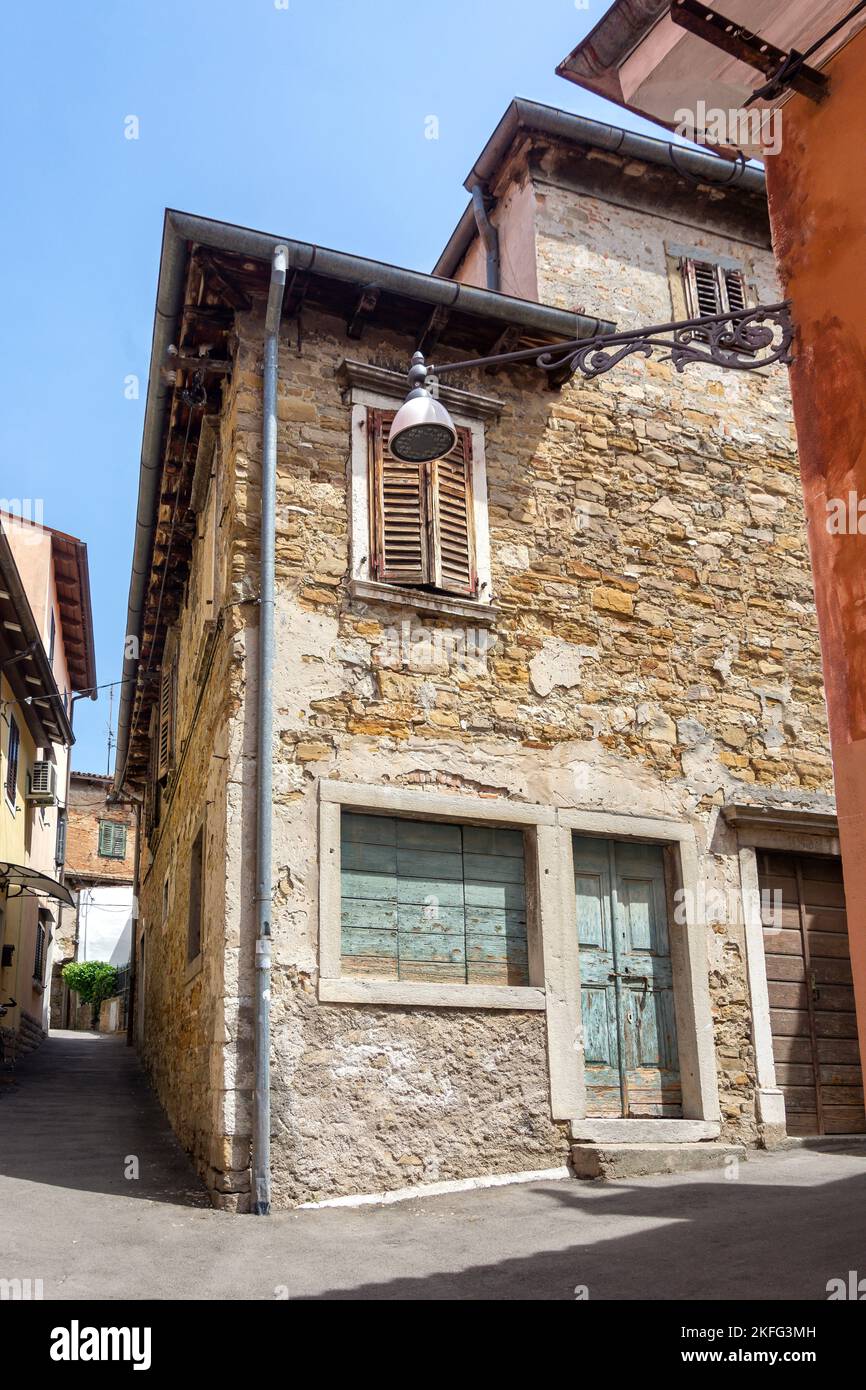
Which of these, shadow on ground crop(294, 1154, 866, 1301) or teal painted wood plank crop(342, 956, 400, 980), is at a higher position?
teal painted wood plank crop(342, 956, 400, 980)

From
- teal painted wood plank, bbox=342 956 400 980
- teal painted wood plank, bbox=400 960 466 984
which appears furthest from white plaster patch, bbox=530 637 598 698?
teal painted wood plank, bbox=342 956 400 980

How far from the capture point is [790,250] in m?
5.18

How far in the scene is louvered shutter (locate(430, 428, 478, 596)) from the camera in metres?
8.38

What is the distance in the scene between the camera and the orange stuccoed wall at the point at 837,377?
14.7 ft

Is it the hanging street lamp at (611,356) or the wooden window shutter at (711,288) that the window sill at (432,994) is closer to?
the hanging street lamp at (611,356)

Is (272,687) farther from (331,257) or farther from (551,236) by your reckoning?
(551,236)

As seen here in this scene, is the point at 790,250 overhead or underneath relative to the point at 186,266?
underneath

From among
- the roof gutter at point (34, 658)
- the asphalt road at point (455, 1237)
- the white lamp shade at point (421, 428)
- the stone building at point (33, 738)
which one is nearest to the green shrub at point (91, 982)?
the stone building at point (33, 738)

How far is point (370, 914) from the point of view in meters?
7.61

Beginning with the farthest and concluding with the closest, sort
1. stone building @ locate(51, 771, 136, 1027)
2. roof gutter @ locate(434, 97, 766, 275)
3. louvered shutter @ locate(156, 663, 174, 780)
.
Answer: stone building @ locate(51, 771, 136, 1027) → louvered shutter @ locate(156, 663, 174, 780) → roof gutter @ locate(434, 97, 766, 275)

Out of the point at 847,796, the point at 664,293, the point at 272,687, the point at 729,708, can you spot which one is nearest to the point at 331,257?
the point at 272,687

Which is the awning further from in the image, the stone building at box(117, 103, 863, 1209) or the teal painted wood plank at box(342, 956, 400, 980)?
the teal painted wood plank at box(342, 956, 400, 980)

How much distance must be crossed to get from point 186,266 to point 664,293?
172 inches

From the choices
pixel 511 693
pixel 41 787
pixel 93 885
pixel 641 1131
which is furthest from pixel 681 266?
pixel 93 885
